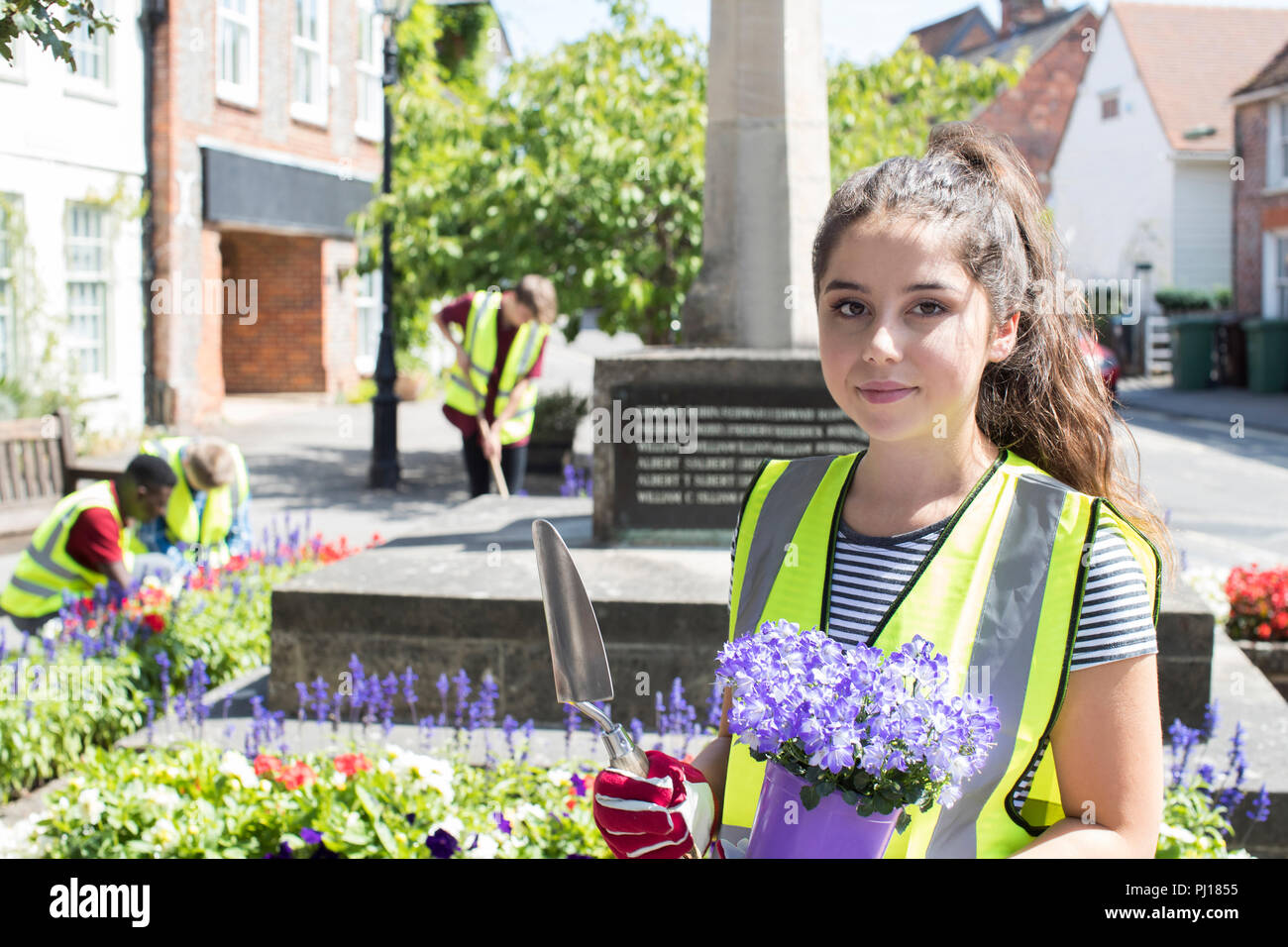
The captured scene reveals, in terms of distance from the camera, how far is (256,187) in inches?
679

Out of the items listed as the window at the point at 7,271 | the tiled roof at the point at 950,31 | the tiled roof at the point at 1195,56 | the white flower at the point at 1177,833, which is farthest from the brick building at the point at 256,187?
the tiled roof at the point at 950,31

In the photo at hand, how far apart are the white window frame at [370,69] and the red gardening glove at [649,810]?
12191mm

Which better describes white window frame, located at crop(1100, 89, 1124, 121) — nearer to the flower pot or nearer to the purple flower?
the flower pot

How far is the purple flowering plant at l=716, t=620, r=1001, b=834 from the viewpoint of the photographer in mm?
1306

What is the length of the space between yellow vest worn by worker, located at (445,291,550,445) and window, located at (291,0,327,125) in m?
6.45

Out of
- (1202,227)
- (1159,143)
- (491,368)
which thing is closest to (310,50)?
(491,368)

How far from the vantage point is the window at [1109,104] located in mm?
37906

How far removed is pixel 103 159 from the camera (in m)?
13.8

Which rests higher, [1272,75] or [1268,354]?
[1272,75]

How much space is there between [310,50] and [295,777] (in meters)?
12.3

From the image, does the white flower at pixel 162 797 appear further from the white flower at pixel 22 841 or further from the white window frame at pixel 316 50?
the white window frame at pixel 316 50

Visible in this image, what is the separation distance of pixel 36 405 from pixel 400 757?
9766 mm

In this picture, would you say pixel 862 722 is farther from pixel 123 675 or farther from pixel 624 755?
pixel 123 675
